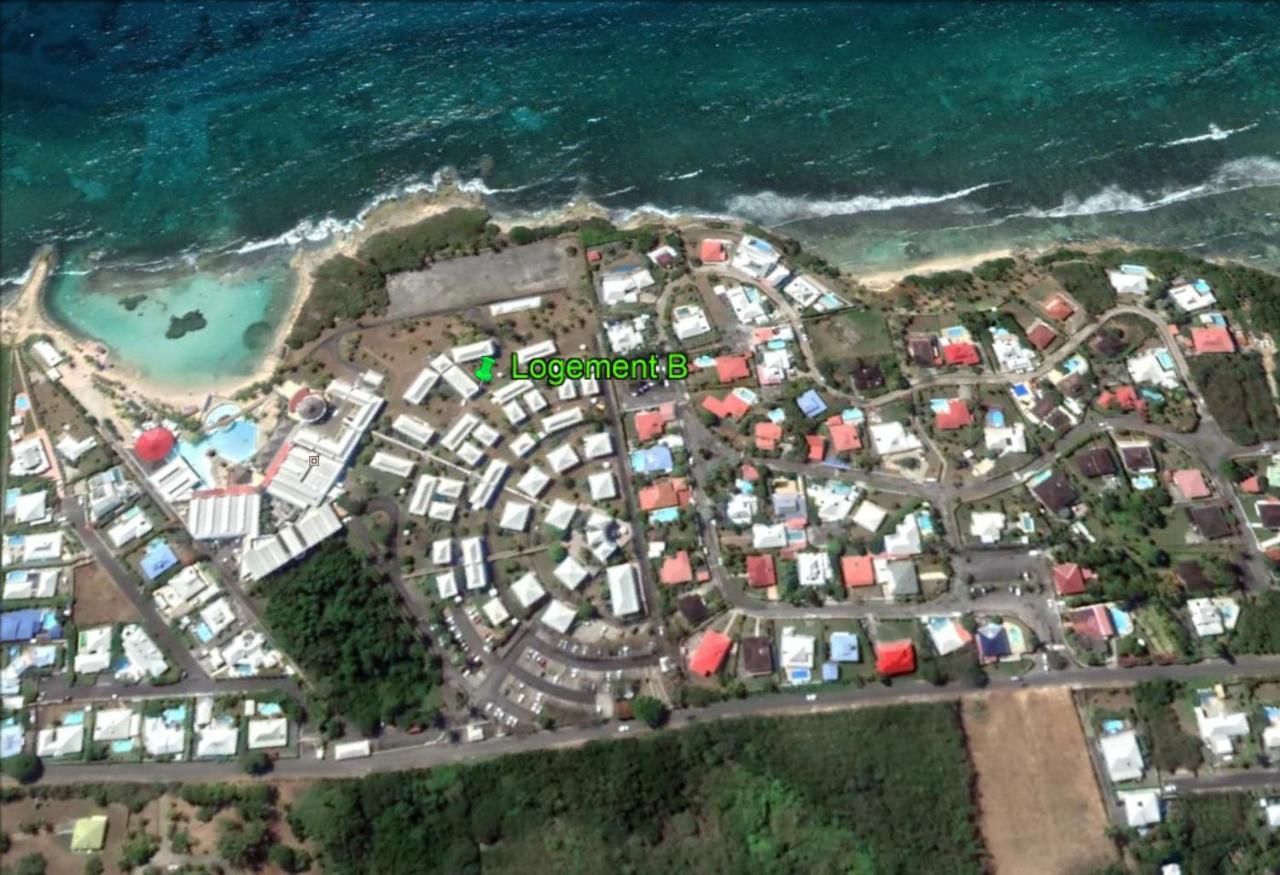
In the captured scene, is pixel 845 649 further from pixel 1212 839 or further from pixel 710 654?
pixel 1212 839

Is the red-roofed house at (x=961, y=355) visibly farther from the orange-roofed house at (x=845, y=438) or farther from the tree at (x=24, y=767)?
the tree at (x=24, y=767)

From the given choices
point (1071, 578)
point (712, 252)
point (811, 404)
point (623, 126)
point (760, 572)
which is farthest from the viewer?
point (623, 126)

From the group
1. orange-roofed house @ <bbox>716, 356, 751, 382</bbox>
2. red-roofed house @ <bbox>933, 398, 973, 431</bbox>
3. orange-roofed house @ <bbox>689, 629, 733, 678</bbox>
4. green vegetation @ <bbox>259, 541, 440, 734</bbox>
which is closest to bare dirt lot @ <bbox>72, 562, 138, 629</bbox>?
green vegetation @ <bbox>259, 541, 440, 734</bbox>

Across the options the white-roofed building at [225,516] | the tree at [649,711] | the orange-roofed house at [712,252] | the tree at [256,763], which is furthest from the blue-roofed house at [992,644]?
the white-roofed building at [225,516]

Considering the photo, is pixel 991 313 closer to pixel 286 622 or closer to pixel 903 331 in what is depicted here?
pixel 903 331

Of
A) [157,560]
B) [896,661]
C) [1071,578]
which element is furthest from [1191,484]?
[157,560]

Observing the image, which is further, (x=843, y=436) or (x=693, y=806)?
(x=843, y=436)
